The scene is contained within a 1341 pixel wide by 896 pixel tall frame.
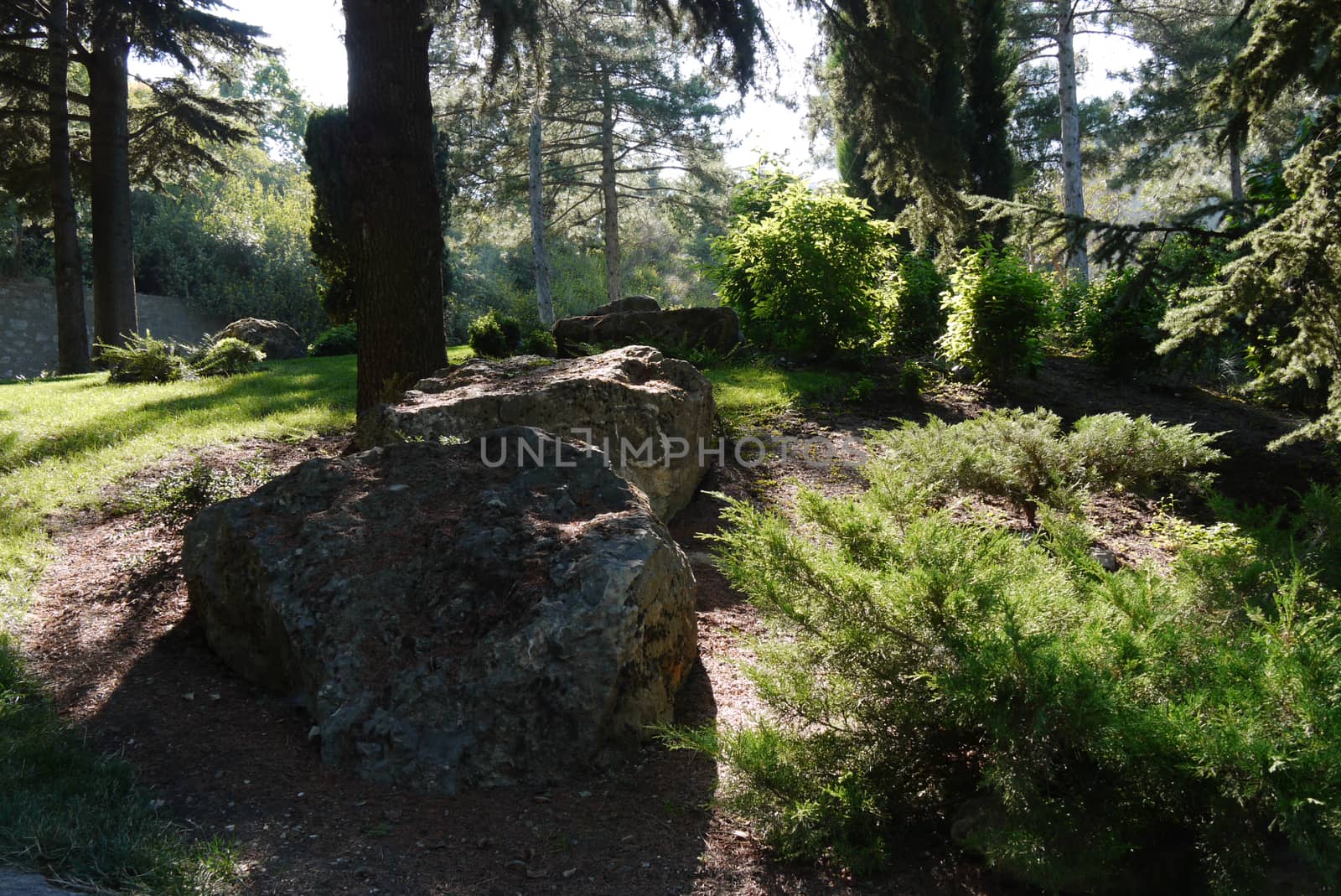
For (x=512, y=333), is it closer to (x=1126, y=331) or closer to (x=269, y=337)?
(x=269, y=337)

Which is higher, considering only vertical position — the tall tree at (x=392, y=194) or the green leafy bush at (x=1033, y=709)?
the tall tree at (x=392, y=194)

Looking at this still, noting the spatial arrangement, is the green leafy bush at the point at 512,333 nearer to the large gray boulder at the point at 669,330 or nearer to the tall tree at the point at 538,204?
the large gray boulder at the point at 669,330

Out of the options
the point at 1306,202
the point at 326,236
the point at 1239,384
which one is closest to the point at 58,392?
the point at 326,236

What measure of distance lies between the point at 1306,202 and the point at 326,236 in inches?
576

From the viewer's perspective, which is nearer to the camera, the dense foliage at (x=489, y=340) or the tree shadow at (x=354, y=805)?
the tree shadow at (x=354, y=805)

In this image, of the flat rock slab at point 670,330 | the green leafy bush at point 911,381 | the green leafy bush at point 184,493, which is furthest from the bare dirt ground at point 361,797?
the flat rock slab at point 670,330

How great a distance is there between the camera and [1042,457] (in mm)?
5285

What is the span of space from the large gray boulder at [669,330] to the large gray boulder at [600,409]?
417 cm

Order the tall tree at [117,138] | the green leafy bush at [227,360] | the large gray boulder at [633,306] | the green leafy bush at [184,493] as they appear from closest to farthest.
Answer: the green leafy bush at [184,493], the green leafy bush at [227,360], the large gray boulder at [633,306], the tall tree at [117,138]

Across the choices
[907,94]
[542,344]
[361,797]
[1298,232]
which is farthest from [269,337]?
[1298,232]

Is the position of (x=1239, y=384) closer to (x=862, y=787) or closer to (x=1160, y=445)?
(x=1160, y=445)

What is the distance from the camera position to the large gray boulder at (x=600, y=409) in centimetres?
502

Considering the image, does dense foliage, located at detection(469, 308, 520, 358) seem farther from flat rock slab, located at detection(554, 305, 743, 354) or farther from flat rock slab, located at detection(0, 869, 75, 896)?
flat rock slab, located at detection(0, 869, 75, 896)

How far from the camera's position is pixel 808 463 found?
A: 6648mm
